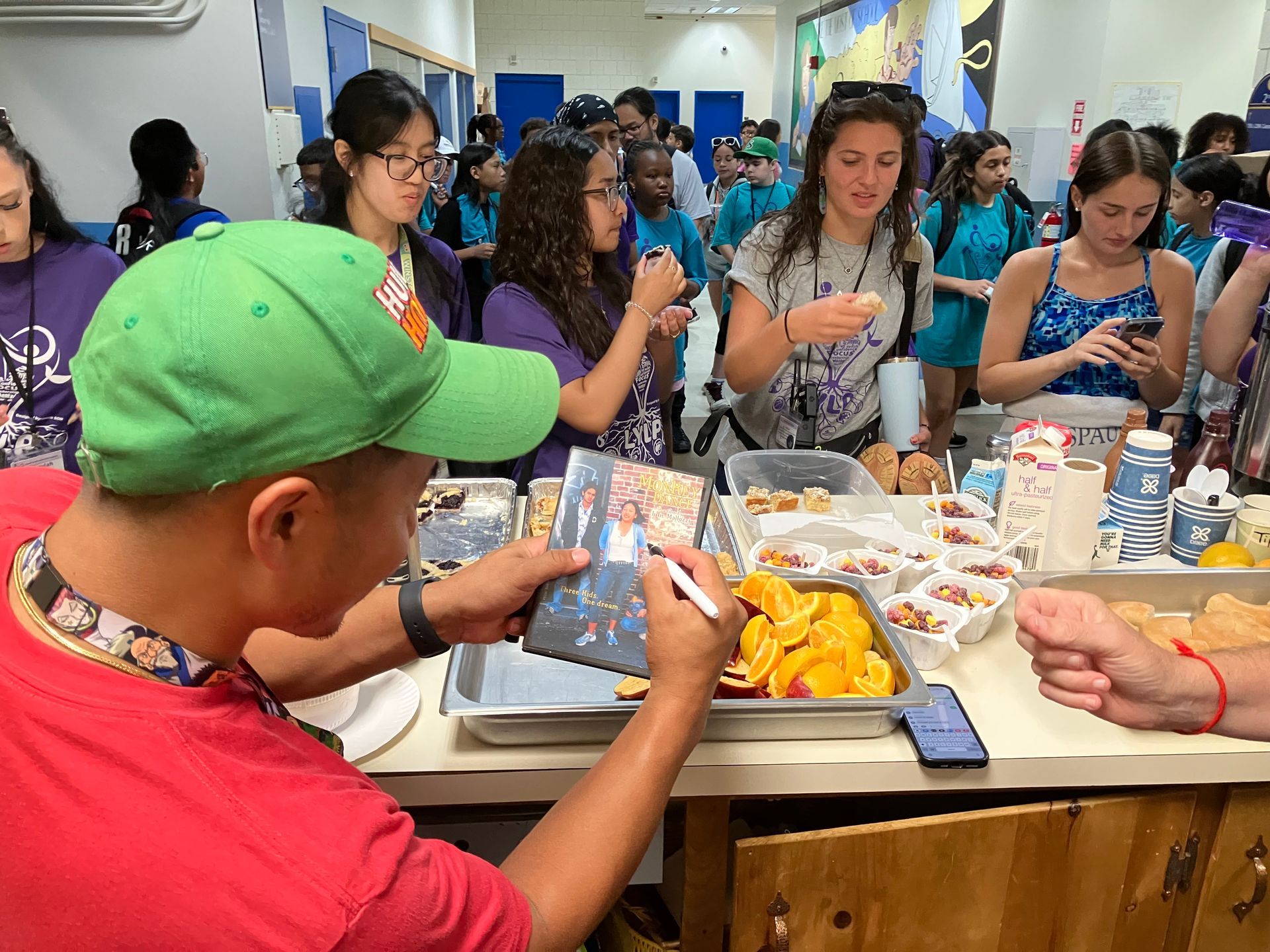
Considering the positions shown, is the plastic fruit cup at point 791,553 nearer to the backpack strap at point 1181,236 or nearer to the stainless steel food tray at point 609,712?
the stainless steel food tray at point 609,712

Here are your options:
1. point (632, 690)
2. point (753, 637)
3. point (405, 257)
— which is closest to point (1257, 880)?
point (753, 637)

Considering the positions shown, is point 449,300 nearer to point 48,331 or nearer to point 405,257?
point 405,257

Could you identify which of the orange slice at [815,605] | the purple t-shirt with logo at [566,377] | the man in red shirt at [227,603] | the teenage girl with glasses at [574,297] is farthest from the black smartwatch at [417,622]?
the teenage girl with glasses at [574,297]

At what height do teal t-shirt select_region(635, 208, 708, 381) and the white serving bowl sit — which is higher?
teal t-shirt select_region(635, 208, 708, 381)

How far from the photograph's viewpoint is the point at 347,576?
81cm

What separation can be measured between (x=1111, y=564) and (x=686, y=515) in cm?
107

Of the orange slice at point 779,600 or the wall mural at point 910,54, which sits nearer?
the orange slice at point 779,600

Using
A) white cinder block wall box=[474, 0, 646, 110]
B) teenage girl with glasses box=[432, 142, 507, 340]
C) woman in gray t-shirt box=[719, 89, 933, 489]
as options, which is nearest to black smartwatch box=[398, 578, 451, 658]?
woman in gray t-shirt box=[719, 89, 933, 489]

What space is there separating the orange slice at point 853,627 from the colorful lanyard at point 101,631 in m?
1.00

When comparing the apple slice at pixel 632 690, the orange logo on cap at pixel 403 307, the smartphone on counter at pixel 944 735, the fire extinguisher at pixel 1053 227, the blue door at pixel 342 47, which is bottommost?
the smartphone on counter at pixel 944 735

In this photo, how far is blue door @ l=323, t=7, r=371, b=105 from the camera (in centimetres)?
566

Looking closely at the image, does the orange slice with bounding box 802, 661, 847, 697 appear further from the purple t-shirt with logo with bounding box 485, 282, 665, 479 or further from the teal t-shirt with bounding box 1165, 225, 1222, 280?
the teal t-shirt with bounding box 1165, 225, 1222, 280

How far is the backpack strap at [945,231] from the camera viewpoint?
4.56 m

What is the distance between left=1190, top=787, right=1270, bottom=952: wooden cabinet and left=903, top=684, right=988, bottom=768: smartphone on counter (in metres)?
0.46
